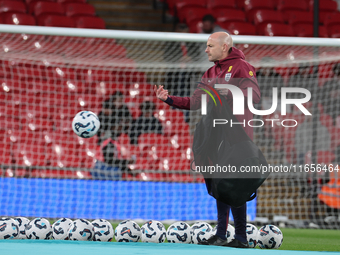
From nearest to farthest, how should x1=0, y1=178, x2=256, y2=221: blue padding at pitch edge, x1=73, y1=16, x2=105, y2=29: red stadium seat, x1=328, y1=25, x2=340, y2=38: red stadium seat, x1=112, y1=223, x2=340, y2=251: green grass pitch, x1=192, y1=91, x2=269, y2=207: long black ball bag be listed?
x1=192, y1=91, x2=269, y2=207: long black ball bag
x1=112, y1=223, x2=340, y2=251: green grass pitch
x1=0, y1=178, x2=256, y2=221: blue padding at pitch edge
x1=73, y1=16, x2=105, y2=29: red stadium seat
x1=328, y1=25, x2=340, y2=38: red stadium seat

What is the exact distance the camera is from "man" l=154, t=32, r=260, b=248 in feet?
10.9

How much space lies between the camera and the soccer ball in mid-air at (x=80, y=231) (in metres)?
3.50

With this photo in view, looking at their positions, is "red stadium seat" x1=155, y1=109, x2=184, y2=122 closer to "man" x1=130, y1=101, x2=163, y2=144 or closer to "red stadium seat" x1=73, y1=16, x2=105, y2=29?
"man" x1=130, y1=101, x2=163, y2=144

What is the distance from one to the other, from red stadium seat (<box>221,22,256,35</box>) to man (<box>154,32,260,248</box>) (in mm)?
5613

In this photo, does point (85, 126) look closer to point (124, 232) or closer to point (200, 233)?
point (124, 232)

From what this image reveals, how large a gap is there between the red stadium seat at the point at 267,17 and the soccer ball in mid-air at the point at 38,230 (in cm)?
708

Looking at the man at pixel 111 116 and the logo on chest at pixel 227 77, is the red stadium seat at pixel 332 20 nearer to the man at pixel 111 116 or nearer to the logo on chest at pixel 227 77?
the man at pixel 111 116

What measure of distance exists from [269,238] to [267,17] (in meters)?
6.75

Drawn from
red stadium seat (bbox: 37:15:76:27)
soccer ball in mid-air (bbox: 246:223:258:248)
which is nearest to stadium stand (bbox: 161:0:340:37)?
red stadium seat (bbox: 37:15:76:27)

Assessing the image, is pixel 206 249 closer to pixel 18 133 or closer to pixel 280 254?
pixel 280 254

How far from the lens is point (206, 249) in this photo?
290 centimetres

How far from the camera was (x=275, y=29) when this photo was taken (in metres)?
9.20

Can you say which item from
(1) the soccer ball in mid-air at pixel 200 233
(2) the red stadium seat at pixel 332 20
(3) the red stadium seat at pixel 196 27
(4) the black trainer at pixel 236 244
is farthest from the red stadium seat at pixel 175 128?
(2) the red stadium seat at pixel 332 20

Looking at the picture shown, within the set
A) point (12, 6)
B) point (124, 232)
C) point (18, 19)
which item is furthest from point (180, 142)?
point (124, 232)
